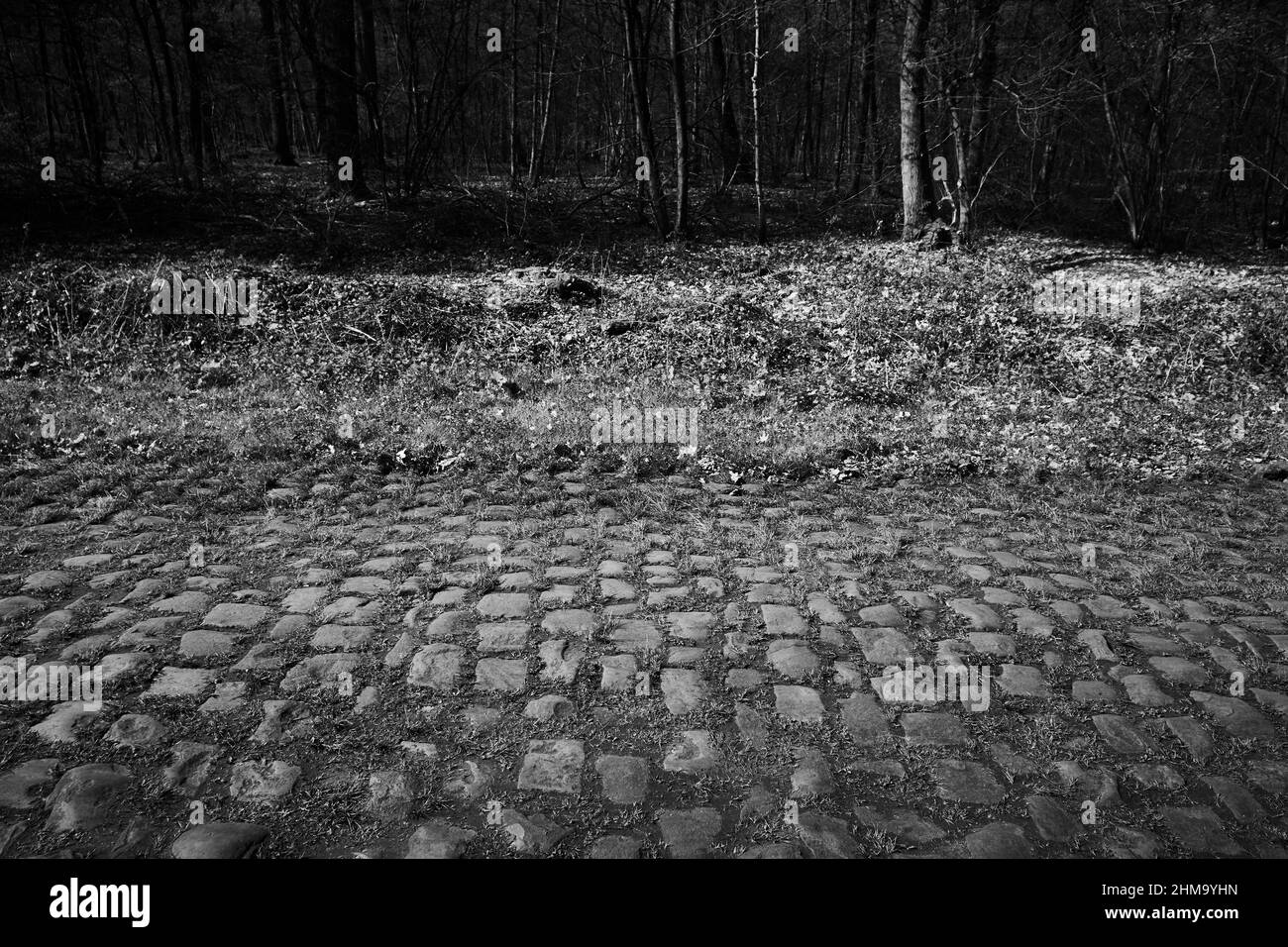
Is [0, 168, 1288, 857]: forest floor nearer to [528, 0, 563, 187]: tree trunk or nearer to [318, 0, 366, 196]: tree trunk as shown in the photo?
[318, 0, 366, 196]: tree trunk

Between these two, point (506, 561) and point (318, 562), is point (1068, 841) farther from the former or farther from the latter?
point (318, 562)

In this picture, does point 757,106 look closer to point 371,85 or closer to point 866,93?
point 371,85

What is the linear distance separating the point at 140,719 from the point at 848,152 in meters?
24.7

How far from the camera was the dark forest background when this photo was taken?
13742 millimetres

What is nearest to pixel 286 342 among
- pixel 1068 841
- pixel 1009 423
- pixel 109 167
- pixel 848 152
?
pixel 1009 423

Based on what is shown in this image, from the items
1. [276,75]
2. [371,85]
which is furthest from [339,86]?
[276,75]

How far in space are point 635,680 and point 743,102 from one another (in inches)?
838

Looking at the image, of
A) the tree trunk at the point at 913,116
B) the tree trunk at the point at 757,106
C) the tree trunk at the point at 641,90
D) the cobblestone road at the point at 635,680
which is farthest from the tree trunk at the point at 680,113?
the cobblestone road at the point at 635,680

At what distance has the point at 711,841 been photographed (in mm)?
2666

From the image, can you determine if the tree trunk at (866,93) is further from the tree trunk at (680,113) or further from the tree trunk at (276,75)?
the tree trunk at (276,75)

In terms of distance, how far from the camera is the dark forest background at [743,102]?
1374 cm

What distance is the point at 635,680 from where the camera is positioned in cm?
357

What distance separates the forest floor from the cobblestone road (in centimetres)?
2

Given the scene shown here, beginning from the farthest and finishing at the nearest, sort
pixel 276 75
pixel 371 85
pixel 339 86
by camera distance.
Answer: pixel 276 75
pixel 371 85
pixel 339 86
